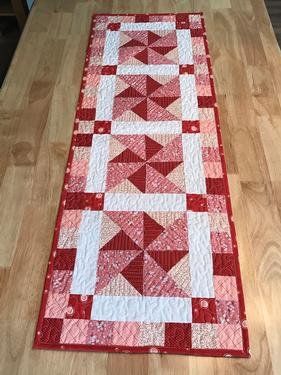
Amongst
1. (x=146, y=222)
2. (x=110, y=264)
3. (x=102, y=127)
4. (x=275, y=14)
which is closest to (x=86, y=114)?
(x=102, y=127)

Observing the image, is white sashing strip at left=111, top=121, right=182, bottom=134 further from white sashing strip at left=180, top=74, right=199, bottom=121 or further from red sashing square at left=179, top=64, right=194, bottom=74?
red sashing square at left=179, top=64, right=194, bottom=74

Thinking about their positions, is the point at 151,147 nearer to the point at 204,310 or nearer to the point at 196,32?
the point at 204,310

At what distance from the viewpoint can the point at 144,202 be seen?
1.33 metres

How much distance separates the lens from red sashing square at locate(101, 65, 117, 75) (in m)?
1.75

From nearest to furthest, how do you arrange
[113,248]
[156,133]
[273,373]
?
[273,373]
[113,248]
[156,133]

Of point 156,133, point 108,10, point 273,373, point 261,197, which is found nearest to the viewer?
point 273,373

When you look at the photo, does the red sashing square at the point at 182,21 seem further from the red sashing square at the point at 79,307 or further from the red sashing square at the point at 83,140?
the red sashing square at the point at 79,307

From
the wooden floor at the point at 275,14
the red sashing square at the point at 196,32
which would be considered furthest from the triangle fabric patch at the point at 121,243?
the wooden floor at the point at 275,14

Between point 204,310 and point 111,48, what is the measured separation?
4.15ft

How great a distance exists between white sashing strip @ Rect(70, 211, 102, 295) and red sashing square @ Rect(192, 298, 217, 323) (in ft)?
0.95

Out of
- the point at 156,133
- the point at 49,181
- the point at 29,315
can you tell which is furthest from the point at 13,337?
the point at 156,133

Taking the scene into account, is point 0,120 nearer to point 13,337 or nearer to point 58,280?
point 58,280

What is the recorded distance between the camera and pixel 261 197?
134 centimetres

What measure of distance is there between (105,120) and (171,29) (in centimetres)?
66
